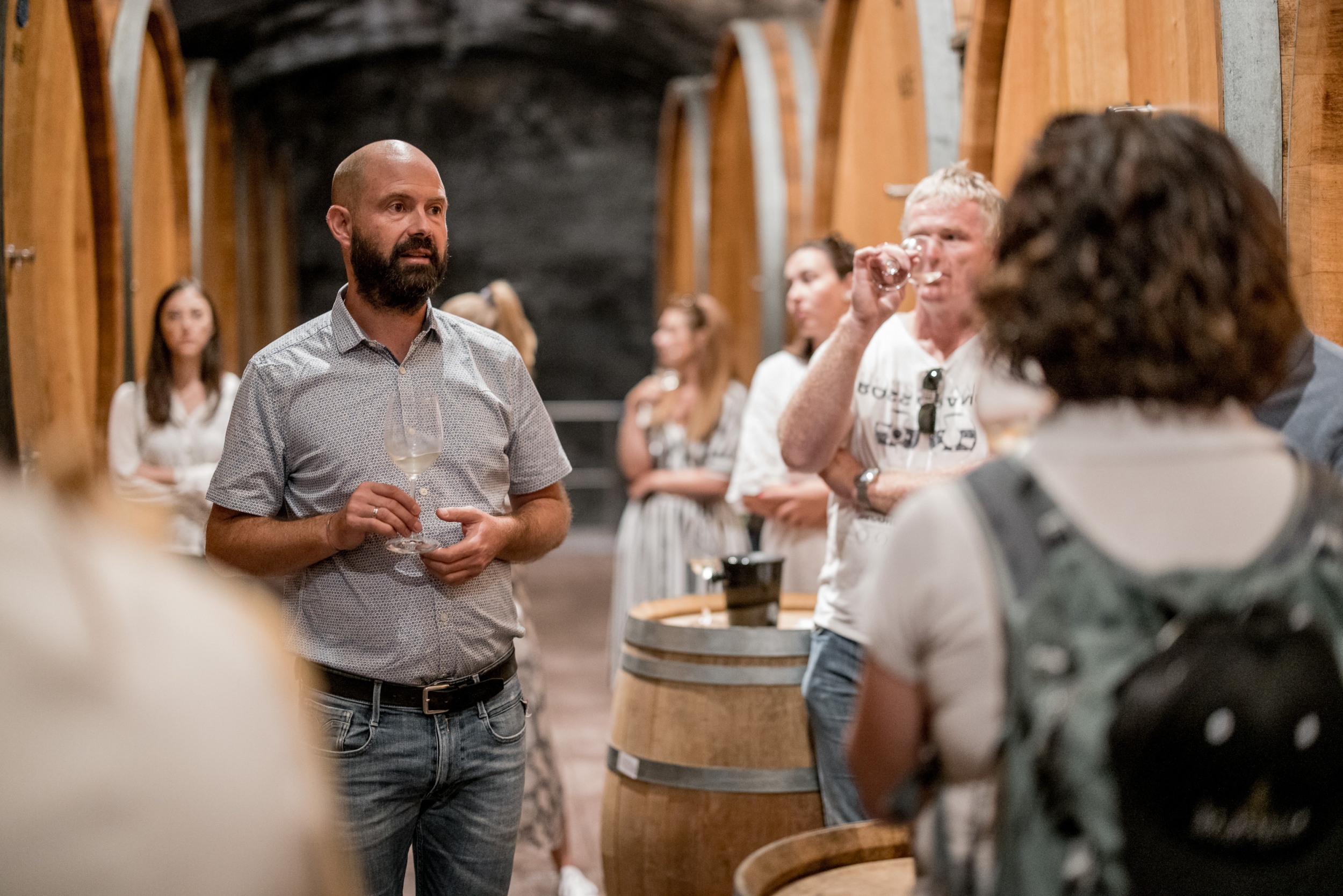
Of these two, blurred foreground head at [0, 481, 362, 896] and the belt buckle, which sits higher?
blurred foreground head at [0, 481, 362, 896]

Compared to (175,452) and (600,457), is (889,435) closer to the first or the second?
(175,452)

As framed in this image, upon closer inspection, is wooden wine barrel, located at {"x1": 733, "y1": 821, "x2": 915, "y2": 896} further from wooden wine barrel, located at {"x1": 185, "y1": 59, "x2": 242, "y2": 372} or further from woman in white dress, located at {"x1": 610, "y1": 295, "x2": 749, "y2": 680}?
wooden wine barrel, located at {"x1": 185, "y1": 59, "x2": 242, "y2": 372}

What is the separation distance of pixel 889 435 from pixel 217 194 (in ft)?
14.4

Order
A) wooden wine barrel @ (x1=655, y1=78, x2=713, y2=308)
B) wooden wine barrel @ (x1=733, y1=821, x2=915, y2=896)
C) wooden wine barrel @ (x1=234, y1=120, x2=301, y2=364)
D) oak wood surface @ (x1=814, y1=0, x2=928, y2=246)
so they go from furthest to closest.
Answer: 1. wooden wine barrel @ (x1=234, y1=120, x2=301, y2=364)
2. wooden wine barrel @ (x1=655, y1=78, x2=713, y2=308)
3. oak wood surface @ (x1=814, y1=0, x2=928, y2=246)
4. wooden wine barrel @ (x1=733, y1=821, x2=915, y2=896)

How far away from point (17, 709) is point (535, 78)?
10870mm

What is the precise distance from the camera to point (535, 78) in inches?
430

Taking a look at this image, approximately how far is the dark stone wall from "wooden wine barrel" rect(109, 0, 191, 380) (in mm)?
5915

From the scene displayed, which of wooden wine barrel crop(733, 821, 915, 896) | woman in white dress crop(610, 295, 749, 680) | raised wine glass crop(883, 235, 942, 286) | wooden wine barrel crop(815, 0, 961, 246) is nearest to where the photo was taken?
wooden wine barrel crop(733, 821, 915, 896)

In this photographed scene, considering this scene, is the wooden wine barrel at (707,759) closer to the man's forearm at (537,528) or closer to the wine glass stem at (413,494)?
the man's forearm at (537,528)

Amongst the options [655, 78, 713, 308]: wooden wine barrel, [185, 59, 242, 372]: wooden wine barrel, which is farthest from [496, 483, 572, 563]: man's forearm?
[655, 78, 713, 308]: wooden wine barrel

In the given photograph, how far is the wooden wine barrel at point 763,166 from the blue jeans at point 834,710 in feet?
7.78

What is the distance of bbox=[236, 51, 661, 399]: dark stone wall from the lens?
10703 mm

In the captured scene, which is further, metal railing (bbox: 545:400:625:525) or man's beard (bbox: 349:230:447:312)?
metal railing (bbox: 545:400:625:525)

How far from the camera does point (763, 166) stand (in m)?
4.67
